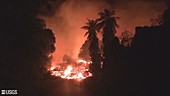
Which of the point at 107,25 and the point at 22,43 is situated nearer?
the point at 22,43

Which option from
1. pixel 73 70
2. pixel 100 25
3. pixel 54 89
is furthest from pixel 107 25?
pixel 54 89

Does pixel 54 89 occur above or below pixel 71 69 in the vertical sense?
below

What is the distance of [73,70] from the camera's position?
3880 inches

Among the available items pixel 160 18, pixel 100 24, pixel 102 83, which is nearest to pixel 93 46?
pixel 100 24

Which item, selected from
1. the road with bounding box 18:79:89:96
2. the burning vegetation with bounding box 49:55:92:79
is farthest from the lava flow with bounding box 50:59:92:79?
the road with bounding box 18:79:89:96

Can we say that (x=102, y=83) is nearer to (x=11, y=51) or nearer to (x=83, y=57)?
(x=11, y=51)

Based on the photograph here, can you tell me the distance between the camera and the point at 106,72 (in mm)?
71875

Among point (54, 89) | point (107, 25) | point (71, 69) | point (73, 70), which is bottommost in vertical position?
point (54, 89)

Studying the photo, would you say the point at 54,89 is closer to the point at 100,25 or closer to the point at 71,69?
the point at 100,25

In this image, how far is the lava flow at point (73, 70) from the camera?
294ft

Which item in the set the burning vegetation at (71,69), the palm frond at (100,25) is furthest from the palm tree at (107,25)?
the burning vegetation at (71,69)

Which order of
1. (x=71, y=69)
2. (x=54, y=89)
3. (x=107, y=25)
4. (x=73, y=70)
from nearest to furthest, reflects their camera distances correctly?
(x=54, y=89) → (x=107, y=25) → (x=73, y=70) → (x=71, y=69)

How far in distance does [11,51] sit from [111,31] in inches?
821

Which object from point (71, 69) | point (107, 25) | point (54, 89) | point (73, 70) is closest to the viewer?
point (54, 89)
